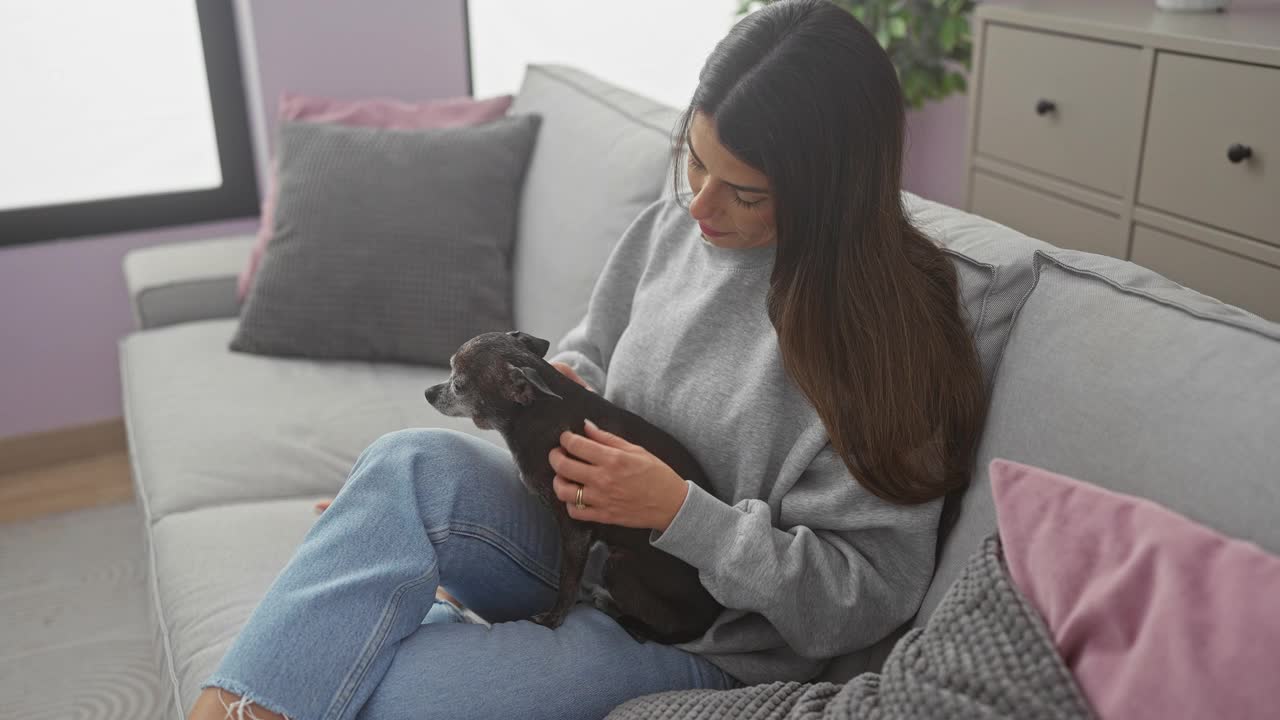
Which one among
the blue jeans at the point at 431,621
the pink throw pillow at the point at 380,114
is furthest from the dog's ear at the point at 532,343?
the pink throw pillow at the point at 380,114

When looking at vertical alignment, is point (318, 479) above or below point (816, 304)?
below

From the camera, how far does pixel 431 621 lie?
1319 mm

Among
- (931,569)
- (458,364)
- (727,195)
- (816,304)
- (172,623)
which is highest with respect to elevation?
(727,195)

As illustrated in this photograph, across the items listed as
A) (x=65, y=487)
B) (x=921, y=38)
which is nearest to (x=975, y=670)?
(x=921, y=38)

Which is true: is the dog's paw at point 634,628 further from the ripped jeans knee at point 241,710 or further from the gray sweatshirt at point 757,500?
the ripped jeans knee at point 241,710

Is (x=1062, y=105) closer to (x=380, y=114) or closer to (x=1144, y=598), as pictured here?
(x=380, y=114)

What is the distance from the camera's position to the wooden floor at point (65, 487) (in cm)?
278

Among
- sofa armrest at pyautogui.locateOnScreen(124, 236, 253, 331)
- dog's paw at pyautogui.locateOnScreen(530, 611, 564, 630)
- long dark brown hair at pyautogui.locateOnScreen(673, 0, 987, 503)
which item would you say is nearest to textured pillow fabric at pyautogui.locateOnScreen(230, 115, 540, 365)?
sofa armrest at pyautogui.locateOnScreen(124, 236, 253, 331)

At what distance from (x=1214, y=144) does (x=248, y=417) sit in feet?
5.82

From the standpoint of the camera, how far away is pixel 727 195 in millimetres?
1226

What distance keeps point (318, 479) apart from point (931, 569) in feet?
3.74

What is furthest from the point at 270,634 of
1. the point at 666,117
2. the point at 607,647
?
the point at 666,117

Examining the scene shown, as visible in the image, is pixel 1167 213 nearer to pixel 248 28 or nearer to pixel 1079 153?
pixel 1079 153

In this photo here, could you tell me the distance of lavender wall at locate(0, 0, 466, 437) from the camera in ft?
9.47
